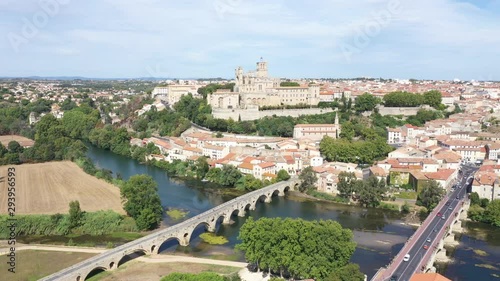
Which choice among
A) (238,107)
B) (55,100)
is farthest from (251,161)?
(55,100)

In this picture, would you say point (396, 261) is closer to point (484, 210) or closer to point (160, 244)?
point (160, 244)

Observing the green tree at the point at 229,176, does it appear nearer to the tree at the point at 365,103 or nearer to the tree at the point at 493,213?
the tree at the point at 493,213

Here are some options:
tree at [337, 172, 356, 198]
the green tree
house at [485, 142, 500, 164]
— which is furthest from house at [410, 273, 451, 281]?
house at [485, 142, 500, 164]

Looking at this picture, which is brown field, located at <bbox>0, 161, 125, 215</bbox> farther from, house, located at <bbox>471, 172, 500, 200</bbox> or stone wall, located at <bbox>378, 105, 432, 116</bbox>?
stone wall, located at <bbox>378, 105, 432, 116</bbox>

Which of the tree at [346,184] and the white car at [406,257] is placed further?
the tree at [346,184]

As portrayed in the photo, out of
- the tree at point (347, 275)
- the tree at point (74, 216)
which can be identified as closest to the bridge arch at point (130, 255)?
the tree at point (74, 216)

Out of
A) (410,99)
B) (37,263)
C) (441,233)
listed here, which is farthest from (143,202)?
(410,99)

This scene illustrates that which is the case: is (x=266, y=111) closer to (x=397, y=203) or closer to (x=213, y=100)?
(x=213, y=100)
